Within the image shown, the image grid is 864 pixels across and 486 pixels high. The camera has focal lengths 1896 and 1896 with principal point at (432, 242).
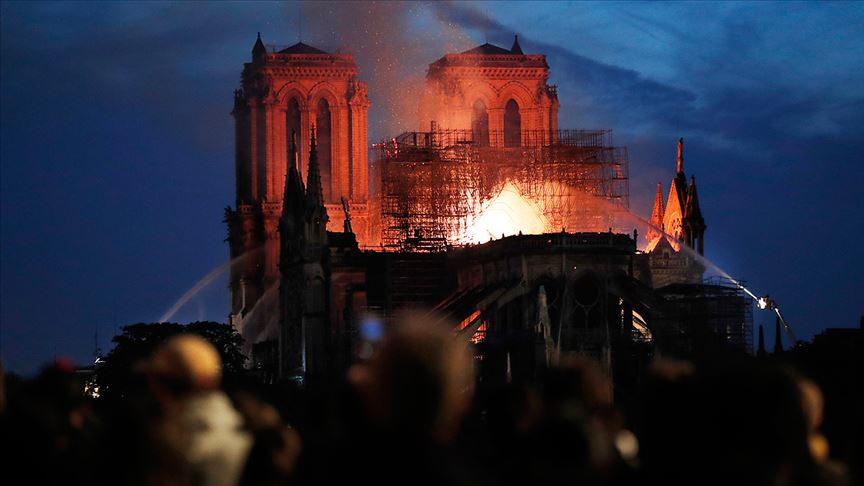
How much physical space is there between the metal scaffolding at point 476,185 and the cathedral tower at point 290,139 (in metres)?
11.6

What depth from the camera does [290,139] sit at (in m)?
117

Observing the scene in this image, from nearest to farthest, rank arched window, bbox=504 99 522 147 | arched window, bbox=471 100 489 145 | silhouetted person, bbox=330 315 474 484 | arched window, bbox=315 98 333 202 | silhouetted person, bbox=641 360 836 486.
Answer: silhouetted person, bbox=330 315 474 484, silhouetted person, bbox=641 360 836 486, arched window, bbox=471 100 489 145, arched window, bbox=504 99 522 147, arched window, bbox=315 98 333 202

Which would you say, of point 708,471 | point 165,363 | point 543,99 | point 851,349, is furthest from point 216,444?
point 543,99

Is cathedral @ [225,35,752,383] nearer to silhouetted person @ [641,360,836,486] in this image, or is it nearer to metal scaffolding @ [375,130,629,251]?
metal scaffolding @ [375,130,629,251]

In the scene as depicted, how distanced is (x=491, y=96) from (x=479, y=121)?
1.68 meters

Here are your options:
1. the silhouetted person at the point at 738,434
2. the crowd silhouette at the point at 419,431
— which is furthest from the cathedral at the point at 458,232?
the silhouetted person at the point at 738,434

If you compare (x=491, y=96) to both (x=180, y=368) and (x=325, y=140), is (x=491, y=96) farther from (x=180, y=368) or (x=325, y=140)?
(x=180, y=368)

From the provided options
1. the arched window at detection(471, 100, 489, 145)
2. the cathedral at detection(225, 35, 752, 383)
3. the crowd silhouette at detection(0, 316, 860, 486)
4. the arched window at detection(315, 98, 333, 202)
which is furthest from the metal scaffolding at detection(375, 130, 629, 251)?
the crowd silhouette at detection(0, 316, 860, 486)

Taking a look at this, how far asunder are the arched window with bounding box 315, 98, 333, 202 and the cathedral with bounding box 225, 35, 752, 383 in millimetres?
135

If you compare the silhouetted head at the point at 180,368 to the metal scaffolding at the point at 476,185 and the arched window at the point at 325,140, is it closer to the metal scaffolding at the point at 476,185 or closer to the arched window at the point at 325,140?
the metal scaffolding at the point at 476,185

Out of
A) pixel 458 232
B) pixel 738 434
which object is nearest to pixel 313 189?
pixel 458 232

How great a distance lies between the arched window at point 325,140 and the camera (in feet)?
385

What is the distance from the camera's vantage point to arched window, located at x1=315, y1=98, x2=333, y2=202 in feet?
385

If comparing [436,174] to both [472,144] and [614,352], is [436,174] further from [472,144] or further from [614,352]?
[614,352]
